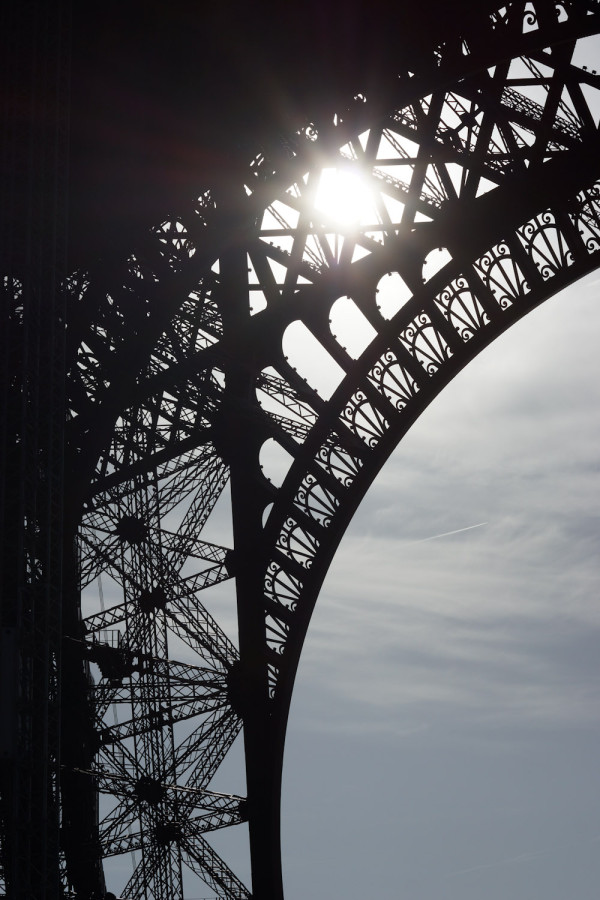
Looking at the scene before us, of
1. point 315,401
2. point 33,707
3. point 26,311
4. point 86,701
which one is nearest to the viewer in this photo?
point 33,707

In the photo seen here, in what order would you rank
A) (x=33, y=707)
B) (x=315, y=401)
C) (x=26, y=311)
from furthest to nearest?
(x=315, y=401), (x=26, y=311), (x=33, y=707)

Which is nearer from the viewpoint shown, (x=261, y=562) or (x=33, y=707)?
(x=33, y=707)

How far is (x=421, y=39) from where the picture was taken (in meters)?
19.5

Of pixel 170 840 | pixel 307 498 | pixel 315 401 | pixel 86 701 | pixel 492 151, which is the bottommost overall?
pixel 170 840

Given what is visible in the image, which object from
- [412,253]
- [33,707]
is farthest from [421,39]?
[33,707]

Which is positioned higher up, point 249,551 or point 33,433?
point 33,433

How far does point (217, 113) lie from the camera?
2200 cm

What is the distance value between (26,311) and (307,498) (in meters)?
5.28

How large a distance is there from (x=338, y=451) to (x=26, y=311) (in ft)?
17.5

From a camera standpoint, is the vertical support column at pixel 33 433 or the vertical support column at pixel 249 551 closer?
the vertical support column at pixel 33 433

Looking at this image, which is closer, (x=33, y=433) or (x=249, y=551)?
(x=33, y=433)

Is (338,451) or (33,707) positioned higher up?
(338,451)

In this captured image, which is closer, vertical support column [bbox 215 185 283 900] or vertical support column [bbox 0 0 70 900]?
vertical support column [bbox 0 0 70 900]

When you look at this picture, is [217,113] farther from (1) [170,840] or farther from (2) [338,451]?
(1) [170,840]
